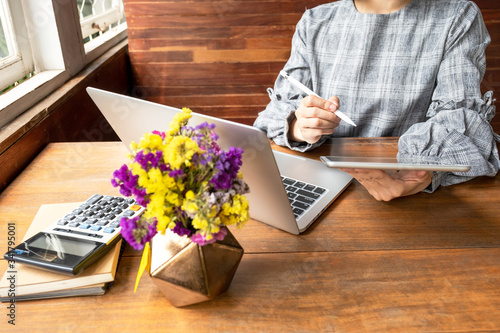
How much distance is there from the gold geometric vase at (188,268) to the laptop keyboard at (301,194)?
0.85ft

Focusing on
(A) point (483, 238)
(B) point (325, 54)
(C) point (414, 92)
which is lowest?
(A) point (483, 238)

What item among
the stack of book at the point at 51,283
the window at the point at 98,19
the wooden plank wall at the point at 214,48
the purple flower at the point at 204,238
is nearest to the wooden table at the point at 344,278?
the stack of book at the point at 51,283

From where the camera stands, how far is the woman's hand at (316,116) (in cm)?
97

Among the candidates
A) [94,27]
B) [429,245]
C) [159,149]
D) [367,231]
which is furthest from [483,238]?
[94,27]

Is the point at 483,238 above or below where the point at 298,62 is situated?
below

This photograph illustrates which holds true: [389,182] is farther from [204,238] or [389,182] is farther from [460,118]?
[204,238]

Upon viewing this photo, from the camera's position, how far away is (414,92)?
1306mm

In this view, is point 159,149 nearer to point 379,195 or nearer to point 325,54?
point 379,195

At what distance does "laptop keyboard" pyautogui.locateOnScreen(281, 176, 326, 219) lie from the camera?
0.87m

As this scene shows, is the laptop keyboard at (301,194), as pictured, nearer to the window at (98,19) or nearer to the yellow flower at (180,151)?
the yellow flower at (180,151)

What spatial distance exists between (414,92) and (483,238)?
25.2 inches

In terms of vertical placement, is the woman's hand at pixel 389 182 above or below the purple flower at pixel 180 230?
below

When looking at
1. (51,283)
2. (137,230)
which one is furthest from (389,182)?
(51,283)

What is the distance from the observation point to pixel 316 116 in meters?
0.98
